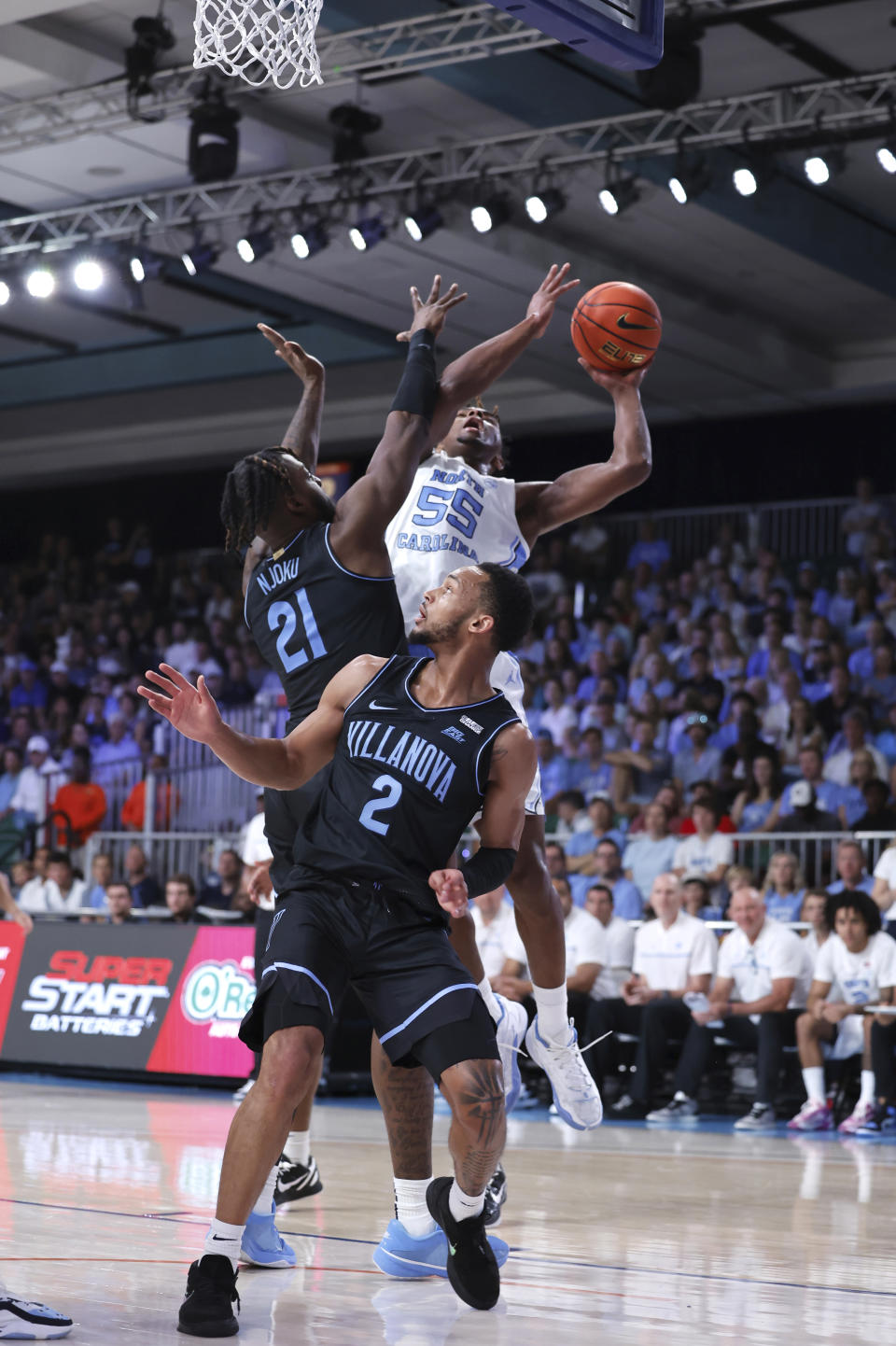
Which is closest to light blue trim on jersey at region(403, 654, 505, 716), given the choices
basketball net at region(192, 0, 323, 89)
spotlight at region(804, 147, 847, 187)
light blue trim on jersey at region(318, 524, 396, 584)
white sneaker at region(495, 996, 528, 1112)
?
light blue trim on jersey at region(318, 524, 396, 584)

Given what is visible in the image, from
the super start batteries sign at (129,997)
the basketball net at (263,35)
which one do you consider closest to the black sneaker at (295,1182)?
the basketball net at (263,35)

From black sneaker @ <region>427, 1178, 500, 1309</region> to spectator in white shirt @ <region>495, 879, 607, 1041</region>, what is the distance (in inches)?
289

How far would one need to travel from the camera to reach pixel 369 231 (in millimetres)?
14008

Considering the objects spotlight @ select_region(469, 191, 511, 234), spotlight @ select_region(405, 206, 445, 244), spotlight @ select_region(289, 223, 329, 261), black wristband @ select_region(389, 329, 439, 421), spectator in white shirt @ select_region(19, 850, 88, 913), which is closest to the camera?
black wristband @ select_region(389, 329, 439, 421)

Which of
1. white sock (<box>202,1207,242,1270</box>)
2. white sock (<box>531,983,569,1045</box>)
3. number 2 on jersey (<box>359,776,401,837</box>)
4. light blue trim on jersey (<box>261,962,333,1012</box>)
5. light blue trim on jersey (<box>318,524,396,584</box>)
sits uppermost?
light blue trim on jersey (<box>318,524,396,584</box>)

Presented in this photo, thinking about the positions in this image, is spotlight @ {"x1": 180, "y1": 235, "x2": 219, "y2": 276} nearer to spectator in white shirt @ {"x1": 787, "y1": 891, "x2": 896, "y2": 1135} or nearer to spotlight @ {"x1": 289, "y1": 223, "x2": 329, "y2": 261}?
spotlight @ {"x1": 289, "y1": 223, "x2": 329, "y2": 261}

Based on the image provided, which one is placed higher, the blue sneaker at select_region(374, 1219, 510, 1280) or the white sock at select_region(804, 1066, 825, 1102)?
the blue sneaker at select_region(374, 1219, 510, 1280)

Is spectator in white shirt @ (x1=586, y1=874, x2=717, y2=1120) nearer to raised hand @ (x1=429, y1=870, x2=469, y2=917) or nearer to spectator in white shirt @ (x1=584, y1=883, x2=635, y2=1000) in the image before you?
spectator in white shirt @ (x1=584, y1=883, x2=635, y2=1000)

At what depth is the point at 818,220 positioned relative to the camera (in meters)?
15.3

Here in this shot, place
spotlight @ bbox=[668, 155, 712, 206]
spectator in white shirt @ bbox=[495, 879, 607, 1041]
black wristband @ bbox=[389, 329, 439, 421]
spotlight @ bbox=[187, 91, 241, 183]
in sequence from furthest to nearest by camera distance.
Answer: spotlight @ bbox=[187, 91, 241, 183], spotlight @ bbox=[668, 155, 712, 206], spectator in white shirt @ bbox=[495, 879, 607, 1041], black wristband @ bbox=[389, 329, 439, 421]

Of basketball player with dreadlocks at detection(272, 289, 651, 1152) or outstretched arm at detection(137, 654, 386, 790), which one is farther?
basketball player with dreadlocks at detection(272, 289, 651, 1152)

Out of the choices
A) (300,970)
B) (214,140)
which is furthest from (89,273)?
(300,970)

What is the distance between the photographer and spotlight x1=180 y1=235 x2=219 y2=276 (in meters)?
14.9

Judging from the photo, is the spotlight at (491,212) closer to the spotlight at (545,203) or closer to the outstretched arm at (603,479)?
the spotlight at (545,203)
